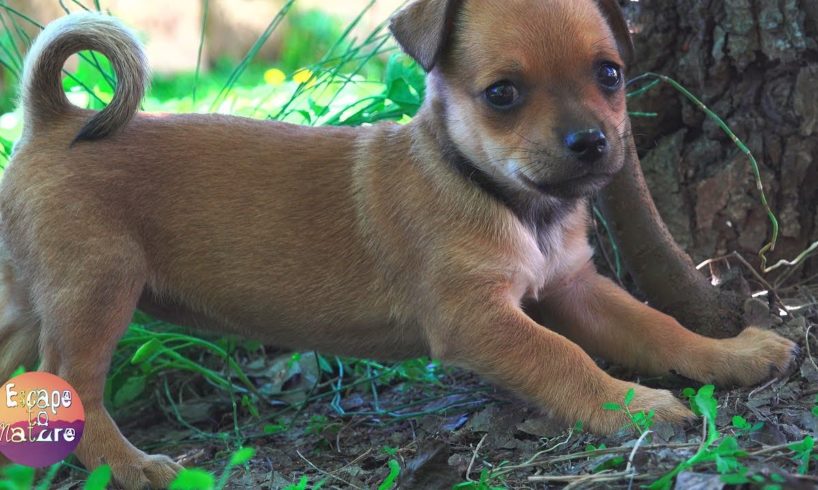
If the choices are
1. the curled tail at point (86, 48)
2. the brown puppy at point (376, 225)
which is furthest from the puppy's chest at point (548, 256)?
the curled tail at point (86, 48)

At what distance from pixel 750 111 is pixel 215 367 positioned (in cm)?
313

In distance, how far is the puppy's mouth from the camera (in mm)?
3537

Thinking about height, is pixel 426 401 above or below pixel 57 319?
below

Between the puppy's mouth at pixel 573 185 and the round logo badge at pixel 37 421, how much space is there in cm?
188

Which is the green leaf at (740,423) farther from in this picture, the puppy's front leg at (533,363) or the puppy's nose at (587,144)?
the puppy's nose at (587,144)

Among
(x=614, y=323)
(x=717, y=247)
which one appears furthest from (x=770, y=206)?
(x=614, y=323)

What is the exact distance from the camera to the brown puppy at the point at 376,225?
11.8 feet

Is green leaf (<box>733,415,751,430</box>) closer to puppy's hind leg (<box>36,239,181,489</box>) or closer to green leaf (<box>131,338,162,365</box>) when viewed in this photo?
puppy's hind leg (<box>36,239,181,489</box>)

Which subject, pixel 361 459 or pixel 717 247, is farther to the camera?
pixel 717 247

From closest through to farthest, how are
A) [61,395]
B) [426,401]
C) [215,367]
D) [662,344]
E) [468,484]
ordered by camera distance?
[468,484] < [61,395] < [662,344] < [426,401] < [215,367]

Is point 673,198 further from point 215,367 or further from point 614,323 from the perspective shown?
point 215,367

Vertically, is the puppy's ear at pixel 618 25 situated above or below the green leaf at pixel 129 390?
above

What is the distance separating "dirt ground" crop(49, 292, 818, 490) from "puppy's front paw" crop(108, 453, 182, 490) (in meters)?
0.17

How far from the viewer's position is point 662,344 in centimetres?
400
